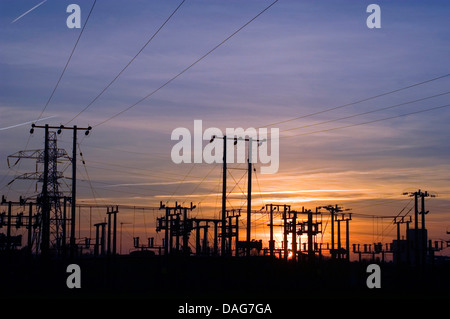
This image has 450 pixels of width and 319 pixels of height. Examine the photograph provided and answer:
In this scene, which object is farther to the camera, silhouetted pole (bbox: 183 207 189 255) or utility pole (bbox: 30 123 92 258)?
silhouetted pole (bbox: 183 207 189 255)

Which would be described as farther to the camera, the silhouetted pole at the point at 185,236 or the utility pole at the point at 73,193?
the silhouetted pole at the point at 185,236

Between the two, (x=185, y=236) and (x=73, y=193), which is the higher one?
(x=73, y=193)

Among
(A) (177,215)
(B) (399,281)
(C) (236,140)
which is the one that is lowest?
(B) (399,281)

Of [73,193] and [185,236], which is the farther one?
[185,236]

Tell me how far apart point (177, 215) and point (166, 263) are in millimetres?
6679
